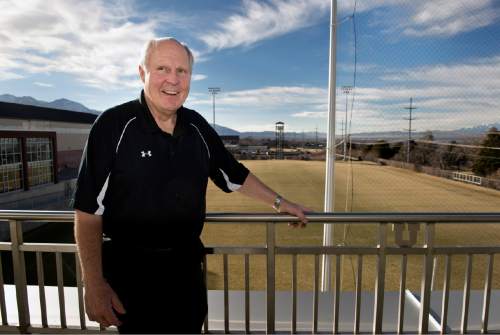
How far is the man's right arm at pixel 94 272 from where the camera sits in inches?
38.7

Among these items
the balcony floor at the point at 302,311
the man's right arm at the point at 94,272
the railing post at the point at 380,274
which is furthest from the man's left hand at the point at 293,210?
the balcony floor at the point at 302,311

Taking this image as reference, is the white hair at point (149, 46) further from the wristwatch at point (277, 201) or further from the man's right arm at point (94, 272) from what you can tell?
the wristwatch at point (277, 201)

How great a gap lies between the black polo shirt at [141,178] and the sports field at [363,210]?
5.07m

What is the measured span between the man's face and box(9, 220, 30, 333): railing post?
3.92 feet

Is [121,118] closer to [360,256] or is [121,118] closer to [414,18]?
[360,256]

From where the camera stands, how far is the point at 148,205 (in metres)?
1.00

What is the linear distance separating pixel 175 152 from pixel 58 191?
23.7 m

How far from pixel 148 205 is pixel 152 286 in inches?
12.1

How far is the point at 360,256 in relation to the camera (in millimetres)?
1649

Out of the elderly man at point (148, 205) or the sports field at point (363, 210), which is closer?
the elderly man at point (148, 205)

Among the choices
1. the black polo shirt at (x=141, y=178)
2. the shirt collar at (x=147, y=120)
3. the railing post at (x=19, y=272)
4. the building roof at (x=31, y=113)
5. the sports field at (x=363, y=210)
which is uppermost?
the building roof at (x=31, y=113)

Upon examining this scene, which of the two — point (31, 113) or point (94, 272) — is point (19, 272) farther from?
point (31, 113)

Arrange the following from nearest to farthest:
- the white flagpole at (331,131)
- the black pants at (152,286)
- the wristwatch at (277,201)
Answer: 1. the black pants at (152,286)
2. the wristwatch at (277,201)
3. the white flagpole at (331,131)

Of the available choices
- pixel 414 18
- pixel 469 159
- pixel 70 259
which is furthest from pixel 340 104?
pixel 469 159
